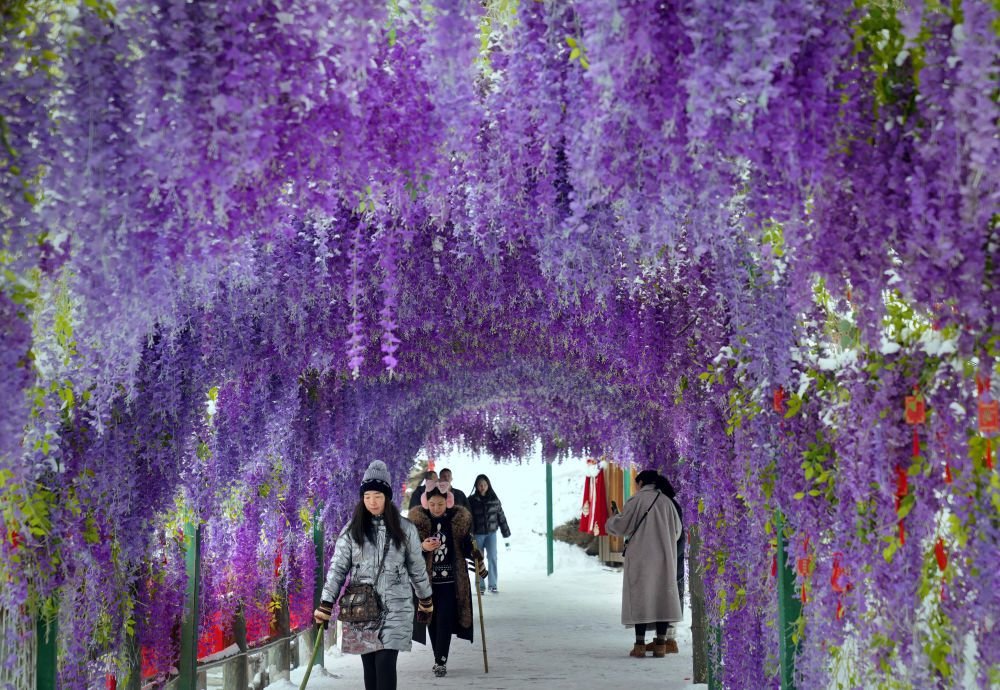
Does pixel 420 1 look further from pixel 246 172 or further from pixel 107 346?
pixel 107 346

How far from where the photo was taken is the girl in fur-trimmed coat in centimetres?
833

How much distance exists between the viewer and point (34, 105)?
2.23 metres

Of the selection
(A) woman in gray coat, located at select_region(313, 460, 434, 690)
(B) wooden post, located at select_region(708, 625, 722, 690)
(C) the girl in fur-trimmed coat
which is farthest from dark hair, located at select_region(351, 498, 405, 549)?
(C) the girl in fur-trimmed coat

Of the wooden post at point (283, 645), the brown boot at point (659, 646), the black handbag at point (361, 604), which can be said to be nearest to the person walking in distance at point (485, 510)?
the brown boot at point (659, 646)

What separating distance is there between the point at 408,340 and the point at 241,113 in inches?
201

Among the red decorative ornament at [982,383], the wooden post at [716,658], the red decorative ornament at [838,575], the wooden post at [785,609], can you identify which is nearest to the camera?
the red decorative ornament at [982,383]

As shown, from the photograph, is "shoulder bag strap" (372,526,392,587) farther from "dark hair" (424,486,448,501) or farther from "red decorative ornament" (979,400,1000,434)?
"red decorative ornament" (979,400,1000,434)

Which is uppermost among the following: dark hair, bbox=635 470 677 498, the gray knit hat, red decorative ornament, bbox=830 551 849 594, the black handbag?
the gray knit hat

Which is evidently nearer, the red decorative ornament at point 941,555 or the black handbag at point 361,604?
the red decorative ornament at point 941,555

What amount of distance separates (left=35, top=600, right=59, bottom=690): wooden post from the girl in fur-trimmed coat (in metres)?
4.36

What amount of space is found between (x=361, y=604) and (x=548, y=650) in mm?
4854

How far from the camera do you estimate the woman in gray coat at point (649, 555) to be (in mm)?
8477

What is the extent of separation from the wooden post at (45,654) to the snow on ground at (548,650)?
4143 mm

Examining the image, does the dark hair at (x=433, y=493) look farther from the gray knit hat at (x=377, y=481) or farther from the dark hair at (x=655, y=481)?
the gray knit hat at (x=377, y=481)
